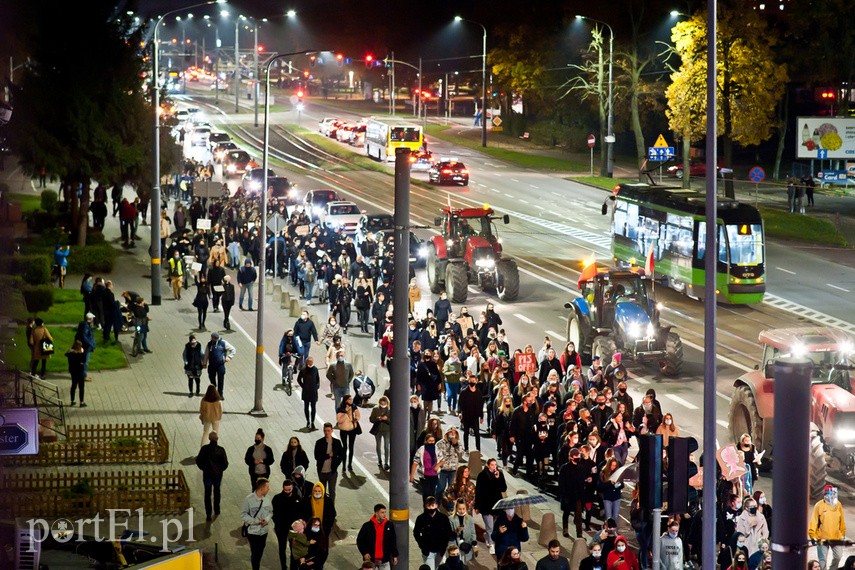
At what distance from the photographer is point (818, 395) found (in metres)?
22.3

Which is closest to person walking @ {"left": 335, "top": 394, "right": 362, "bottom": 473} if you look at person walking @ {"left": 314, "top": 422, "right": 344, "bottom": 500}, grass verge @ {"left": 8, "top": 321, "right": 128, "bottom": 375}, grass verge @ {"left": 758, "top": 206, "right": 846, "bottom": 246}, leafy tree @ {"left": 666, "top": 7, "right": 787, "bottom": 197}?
person walking @ {"left": 314, "top": 422, "right": 344, "bottom": 500}

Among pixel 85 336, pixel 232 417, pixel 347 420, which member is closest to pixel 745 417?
pixel 347 420

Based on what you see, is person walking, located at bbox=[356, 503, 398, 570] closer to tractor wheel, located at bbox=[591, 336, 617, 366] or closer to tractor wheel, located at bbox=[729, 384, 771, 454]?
tractor wheel, located at bbox=[729, 384, 771, 454]

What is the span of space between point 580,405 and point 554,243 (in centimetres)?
3019

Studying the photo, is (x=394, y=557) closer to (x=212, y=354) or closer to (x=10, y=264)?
(x=212, y=354)

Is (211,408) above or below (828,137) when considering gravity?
below

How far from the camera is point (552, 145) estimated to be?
96812mm

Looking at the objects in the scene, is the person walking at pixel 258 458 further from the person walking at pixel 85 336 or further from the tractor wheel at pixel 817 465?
the person walking at pixel 85 336

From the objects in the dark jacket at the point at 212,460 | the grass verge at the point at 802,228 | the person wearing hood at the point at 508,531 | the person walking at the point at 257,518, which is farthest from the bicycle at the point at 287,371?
the grass verge at the point at 802,228

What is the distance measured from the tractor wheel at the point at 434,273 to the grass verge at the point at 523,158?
41.0 meters

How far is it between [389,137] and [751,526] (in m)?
62.2

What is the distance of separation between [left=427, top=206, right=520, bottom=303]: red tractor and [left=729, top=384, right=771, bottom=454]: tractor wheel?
53.3 feet

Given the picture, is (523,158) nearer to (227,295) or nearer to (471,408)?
(227,295)

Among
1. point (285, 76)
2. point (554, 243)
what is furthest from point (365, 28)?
point (554, 243)
